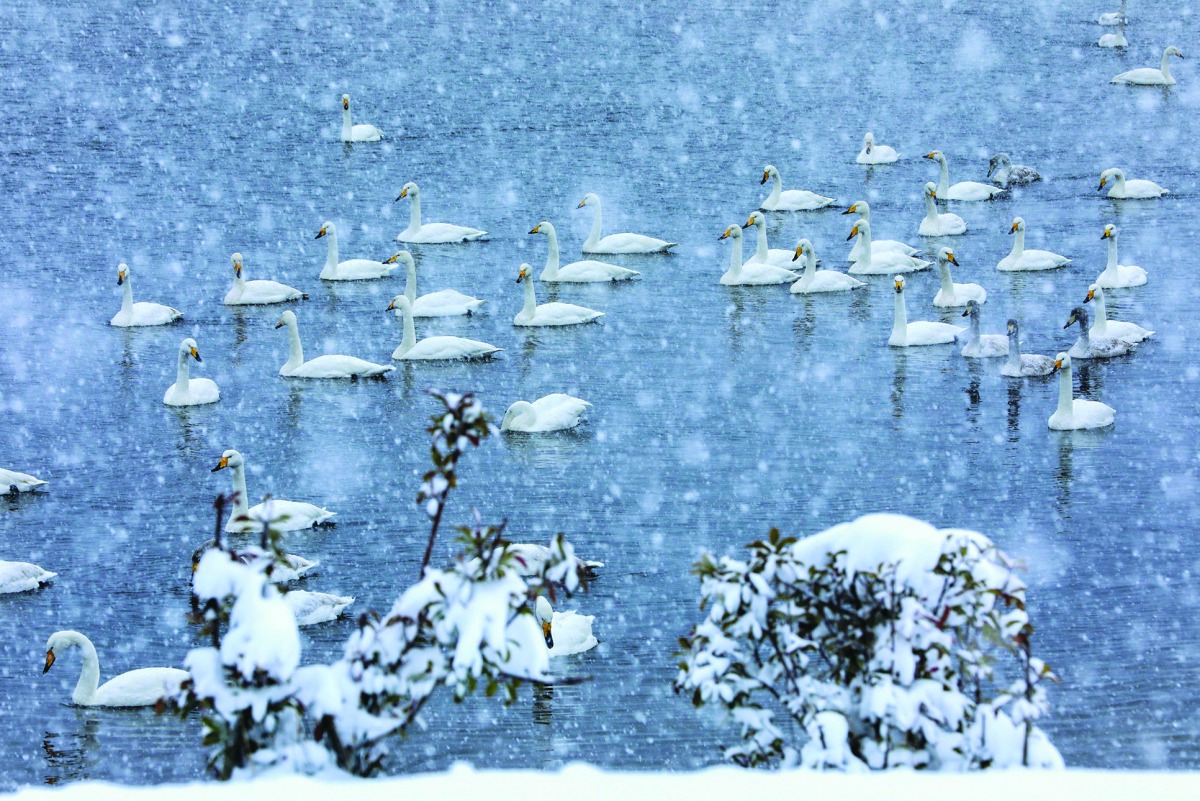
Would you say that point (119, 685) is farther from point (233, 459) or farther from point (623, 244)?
point (623, 244)

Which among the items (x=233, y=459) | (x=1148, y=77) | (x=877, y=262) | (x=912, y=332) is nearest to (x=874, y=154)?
(x=877, y=262)

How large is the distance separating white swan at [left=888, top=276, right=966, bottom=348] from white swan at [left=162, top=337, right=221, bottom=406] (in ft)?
29.4

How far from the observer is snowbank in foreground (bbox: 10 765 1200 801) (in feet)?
18.0

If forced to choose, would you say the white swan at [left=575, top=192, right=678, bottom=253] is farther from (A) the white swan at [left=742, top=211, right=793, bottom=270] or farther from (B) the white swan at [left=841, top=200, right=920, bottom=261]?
(B) the white swan at [left=841, top=200, right=920, bottom=261]

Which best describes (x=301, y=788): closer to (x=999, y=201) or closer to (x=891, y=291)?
(x=891, y=291)

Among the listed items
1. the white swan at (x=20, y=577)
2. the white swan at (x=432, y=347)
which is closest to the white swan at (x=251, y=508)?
the white swan at (x=20, y=577)

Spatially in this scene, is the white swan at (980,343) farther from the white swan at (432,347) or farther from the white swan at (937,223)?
the white swan at (937,223)

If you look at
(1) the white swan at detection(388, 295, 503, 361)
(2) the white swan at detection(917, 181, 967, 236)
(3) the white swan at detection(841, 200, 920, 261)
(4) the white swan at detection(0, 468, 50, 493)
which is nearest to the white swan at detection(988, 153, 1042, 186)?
(2) the white swan at detection(917, 181, 967, 236)

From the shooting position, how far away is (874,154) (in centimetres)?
3453

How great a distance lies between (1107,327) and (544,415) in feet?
25.6

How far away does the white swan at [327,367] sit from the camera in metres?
22.3

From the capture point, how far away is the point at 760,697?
13.3 metres

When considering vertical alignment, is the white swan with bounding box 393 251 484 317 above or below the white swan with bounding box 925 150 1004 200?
below

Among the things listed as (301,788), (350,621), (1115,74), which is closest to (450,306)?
(350,621)
